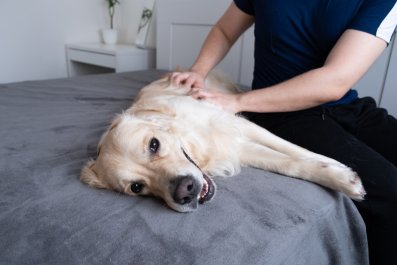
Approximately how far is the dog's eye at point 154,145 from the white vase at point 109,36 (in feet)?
9.83

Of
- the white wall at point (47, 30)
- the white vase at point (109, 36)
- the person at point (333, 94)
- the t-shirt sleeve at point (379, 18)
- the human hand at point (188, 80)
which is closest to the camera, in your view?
the person at point (333, 94)

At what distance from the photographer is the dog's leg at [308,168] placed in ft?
2.92

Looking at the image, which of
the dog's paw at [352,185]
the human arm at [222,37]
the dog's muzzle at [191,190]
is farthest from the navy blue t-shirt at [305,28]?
the dog's muzzle at [191,190]

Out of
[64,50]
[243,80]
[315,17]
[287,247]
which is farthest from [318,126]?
[64,50]

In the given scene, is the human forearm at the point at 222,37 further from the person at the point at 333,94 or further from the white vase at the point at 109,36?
the white vase at the point at 109,36

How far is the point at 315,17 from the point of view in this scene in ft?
4.01

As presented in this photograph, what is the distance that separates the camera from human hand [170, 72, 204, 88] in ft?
4.76

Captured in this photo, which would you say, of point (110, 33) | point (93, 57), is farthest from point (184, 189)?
point (110, 33)

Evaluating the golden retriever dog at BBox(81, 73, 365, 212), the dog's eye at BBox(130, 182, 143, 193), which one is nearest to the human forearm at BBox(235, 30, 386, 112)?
the golden retriever dog at BBox(81, 73, 365, 212)

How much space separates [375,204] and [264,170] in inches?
12.9

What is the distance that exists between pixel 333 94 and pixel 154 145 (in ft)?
2.13

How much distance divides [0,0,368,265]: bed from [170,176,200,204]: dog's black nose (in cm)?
4

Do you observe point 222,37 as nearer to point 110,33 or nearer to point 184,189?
point 184,189

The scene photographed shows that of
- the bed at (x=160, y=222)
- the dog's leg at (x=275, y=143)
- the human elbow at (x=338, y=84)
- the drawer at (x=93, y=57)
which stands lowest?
the bed at (x=160, y=222)
